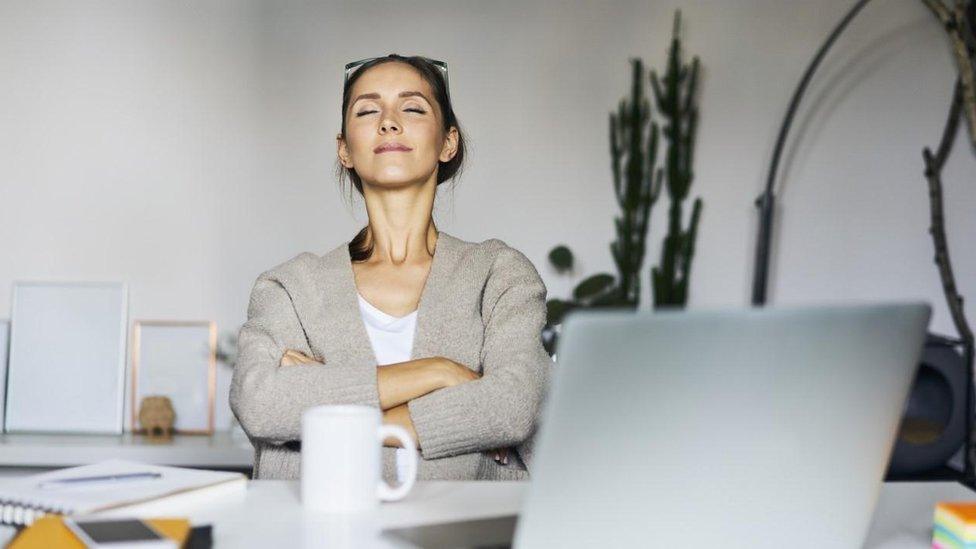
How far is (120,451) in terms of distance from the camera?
2.68 meters

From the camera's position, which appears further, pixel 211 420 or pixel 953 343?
pixel 211 420

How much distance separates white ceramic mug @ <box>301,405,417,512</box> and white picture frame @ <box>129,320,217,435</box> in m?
2.07

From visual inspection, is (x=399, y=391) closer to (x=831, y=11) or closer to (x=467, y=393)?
(x=467, y=393)

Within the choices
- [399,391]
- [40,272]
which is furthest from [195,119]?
[399,391]

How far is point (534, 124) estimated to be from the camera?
3.08 meters

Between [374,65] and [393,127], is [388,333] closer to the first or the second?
[393,127]

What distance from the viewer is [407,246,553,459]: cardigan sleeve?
1393mm

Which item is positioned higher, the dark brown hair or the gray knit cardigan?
the dark brown hair

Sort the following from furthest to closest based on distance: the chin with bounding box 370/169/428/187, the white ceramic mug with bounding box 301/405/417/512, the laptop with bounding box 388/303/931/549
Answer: the chin with bounding box 370/169/428/187, the white ceramic mug with bounding box 301/405/417/512, the laptop with bounding box 388/303/931/549

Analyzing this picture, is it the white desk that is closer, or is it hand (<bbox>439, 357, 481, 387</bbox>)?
the white desk

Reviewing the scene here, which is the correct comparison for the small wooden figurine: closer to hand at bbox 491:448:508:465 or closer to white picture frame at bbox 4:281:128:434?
white picture frame at bbox 4:281:128:434

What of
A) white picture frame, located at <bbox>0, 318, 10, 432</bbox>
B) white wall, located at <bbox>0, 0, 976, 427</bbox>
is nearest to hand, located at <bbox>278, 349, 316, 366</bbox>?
white wall, located at <bbox>0, 0, 976, 427</bbox>

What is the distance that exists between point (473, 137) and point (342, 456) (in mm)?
2152

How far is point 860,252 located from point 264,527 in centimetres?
260
